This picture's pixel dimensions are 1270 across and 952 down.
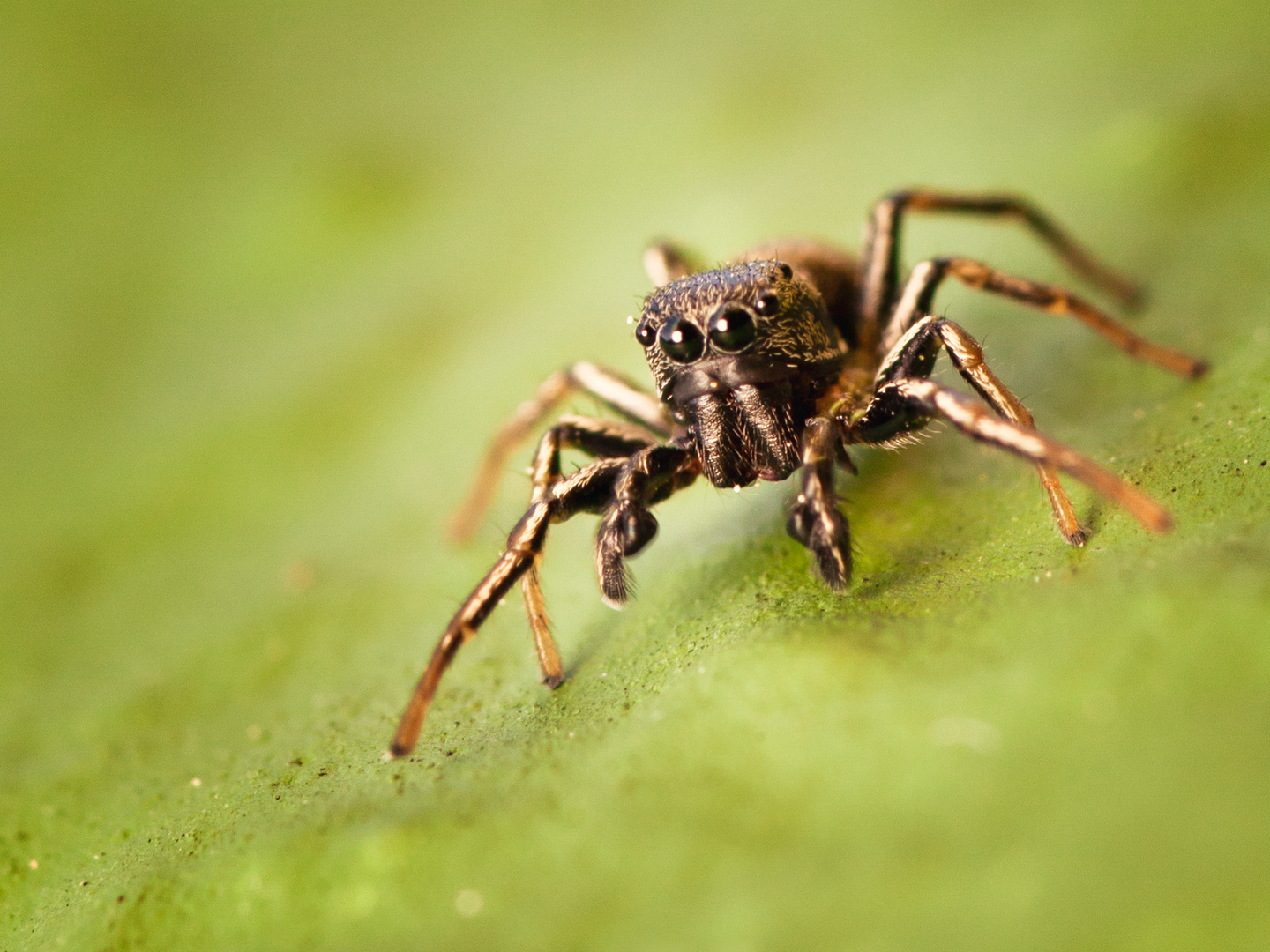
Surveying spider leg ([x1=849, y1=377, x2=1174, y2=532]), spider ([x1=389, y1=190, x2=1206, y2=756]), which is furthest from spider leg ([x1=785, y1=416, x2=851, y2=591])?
spider leg ([x1=849, y1=377, x2=1174, y2=532])

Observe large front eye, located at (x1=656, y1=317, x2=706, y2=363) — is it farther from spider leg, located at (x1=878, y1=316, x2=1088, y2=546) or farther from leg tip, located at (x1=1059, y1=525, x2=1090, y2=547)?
leg tip, located at (x1=1059, y1=525, x2=1090, y2=547)

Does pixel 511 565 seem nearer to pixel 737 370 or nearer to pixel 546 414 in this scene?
pixel 737 370

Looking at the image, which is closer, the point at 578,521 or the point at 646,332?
the point at 646,332

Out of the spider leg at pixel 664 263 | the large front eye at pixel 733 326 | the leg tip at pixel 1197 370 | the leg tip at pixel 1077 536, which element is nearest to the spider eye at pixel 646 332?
the large front eye at pixel 733 326

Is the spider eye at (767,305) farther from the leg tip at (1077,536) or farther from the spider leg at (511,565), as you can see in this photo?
A: the leg tip at (1077,536)

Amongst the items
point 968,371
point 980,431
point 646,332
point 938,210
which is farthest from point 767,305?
point 938,210

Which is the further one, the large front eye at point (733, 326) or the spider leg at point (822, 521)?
the large front eye at point (733, 326)
